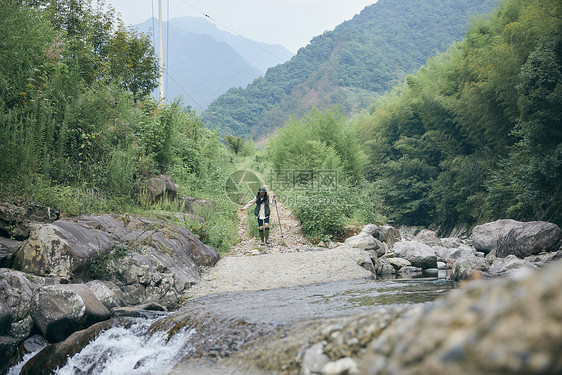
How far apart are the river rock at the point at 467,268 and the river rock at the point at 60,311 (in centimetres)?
626

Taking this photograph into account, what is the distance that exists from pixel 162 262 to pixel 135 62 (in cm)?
1047

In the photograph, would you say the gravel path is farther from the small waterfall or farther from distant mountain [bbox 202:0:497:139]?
distant mountain [bbox 202:0:497:139]

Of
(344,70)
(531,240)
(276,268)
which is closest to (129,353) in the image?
(276,268)

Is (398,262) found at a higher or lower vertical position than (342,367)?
lower

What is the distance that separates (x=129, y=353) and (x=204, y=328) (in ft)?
2.63

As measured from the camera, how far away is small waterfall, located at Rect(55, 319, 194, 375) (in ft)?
12.9

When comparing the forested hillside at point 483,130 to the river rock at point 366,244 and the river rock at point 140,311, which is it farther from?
the river rock at point 140,311

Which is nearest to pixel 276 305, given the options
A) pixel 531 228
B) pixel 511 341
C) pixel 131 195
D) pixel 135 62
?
pixel 511 341

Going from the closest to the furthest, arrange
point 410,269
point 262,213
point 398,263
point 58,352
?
point 58,352, point 410,269, point 398,263, point 262,213

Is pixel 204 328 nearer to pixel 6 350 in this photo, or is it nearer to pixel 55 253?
pixel 6 350

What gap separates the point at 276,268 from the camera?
27.2ft

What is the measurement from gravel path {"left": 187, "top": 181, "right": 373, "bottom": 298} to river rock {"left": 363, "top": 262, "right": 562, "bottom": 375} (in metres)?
5.65

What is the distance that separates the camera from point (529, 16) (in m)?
14.9

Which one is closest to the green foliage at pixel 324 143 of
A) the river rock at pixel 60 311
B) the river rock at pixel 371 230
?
the river rock at pixel 371 230
